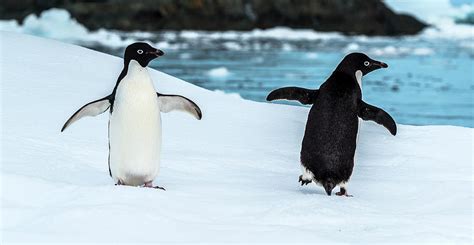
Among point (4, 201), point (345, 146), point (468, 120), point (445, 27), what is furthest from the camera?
point (445, 27)

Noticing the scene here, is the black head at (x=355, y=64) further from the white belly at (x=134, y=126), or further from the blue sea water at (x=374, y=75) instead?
the blue sea water at (x=374, y=75)

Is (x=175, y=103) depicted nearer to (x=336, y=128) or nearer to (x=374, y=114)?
(x=336, y=128)

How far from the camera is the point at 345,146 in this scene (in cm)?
411

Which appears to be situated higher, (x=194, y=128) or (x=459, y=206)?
(x=194, y=128)

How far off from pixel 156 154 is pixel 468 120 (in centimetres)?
752

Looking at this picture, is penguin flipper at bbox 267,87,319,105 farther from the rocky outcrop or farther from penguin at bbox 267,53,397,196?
the rocky outcrop

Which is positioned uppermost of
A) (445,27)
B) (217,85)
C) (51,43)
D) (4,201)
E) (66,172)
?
(445,27)

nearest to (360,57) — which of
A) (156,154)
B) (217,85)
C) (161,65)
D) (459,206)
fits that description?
(459,206)

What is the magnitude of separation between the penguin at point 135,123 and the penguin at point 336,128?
77 centimetres

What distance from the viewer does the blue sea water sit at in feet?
40.0

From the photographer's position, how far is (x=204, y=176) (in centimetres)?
427

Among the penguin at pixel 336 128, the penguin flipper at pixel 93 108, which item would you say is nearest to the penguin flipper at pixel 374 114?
the penguin at pixel 336 128

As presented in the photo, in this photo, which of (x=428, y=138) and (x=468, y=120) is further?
(x=468, y=120)

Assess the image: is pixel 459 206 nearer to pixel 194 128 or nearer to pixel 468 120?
pixel 194 128
